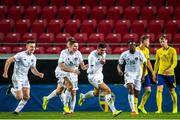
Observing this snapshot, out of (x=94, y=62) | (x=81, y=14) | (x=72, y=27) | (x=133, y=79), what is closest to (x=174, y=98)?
(x=133, y=79)

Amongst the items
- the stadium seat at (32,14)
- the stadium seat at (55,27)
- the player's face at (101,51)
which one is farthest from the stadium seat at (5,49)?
the player's face at (101,51)

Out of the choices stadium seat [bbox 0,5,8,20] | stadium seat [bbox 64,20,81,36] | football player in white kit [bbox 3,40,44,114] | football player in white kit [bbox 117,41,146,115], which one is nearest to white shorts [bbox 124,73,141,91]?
football player in white kit [bbox 117,41,146,115]

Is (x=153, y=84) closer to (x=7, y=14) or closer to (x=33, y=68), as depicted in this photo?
(x=33, y=68)

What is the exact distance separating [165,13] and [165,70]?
4.74m

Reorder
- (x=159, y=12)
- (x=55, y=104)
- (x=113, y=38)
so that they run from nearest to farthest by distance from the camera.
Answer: (x=55, y=104)
(x=113, y=38)
(x=159, y=12)

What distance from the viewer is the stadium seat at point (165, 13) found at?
62.2 ft

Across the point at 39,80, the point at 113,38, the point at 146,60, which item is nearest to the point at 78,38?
the point at 113,38

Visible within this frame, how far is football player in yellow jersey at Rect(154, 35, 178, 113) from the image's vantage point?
14570 mm

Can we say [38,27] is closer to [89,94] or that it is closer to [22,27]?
[22,27]

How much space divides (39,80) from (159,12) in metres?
5.33

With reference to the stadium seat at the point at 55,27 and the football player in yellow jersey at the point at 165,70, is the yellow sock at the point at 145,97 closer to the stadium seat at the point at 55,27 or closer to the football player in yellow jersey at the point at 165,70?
the football player in yellow jersey at the point at 165,70

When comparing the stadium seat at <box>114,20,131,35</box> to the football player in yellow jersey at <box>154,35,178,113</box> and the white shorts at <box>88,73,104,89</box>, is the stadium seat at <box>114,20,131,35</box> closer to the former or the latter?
the football player in yellow jersey at <box>154,35,178,113</box>

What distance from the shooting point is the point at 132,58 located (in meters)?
13.7

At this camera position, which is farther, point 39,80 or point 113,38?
point 113,38
